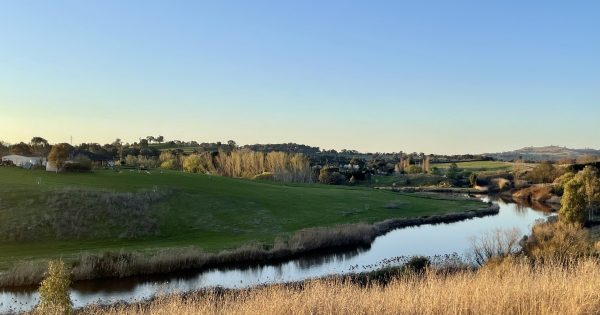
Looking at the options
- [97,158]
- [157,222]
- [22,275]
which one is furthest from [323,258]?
[97,158]

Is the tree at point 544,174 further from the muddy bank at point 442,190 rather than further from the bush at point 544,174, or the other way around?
the muddy bank at point 442,190

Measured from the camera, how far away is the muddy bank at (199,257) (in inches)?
1267

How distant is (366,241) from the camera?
49.9 m

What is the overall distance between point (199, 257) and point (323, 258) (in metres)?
10.7

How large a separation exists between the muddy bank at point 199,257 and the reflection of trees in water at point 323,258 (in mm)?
1202

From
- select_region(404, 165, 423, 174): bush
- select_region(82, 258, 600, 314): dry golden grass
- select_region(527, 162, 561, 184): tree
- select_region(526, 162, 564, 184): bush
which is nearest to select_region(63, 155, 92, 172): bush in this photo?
select_region(82, 258, 600, 314): dry golden grass

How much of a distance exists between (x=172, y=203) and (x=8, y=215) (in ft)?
54.3

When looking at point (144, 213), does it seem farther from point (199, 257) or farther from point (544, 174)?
point (544, 174)

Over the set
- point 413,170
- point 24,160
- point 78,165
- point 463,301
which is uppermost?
point 24,160

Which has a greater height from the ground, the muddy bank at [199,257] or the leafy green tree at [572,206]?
the leafy green tree at [572,206]

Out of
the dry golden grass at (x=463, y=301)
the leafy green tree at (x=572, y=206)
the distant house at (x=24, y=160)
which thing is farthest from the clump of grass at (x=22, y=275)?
the distant house at (x=24, y=160)

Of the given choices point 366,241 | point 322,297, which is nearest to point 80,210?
point 366,241

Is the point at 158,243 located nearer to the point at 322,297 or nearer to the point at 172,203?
the point at 172,203

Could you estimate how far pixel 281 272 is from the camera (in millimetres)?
36344
